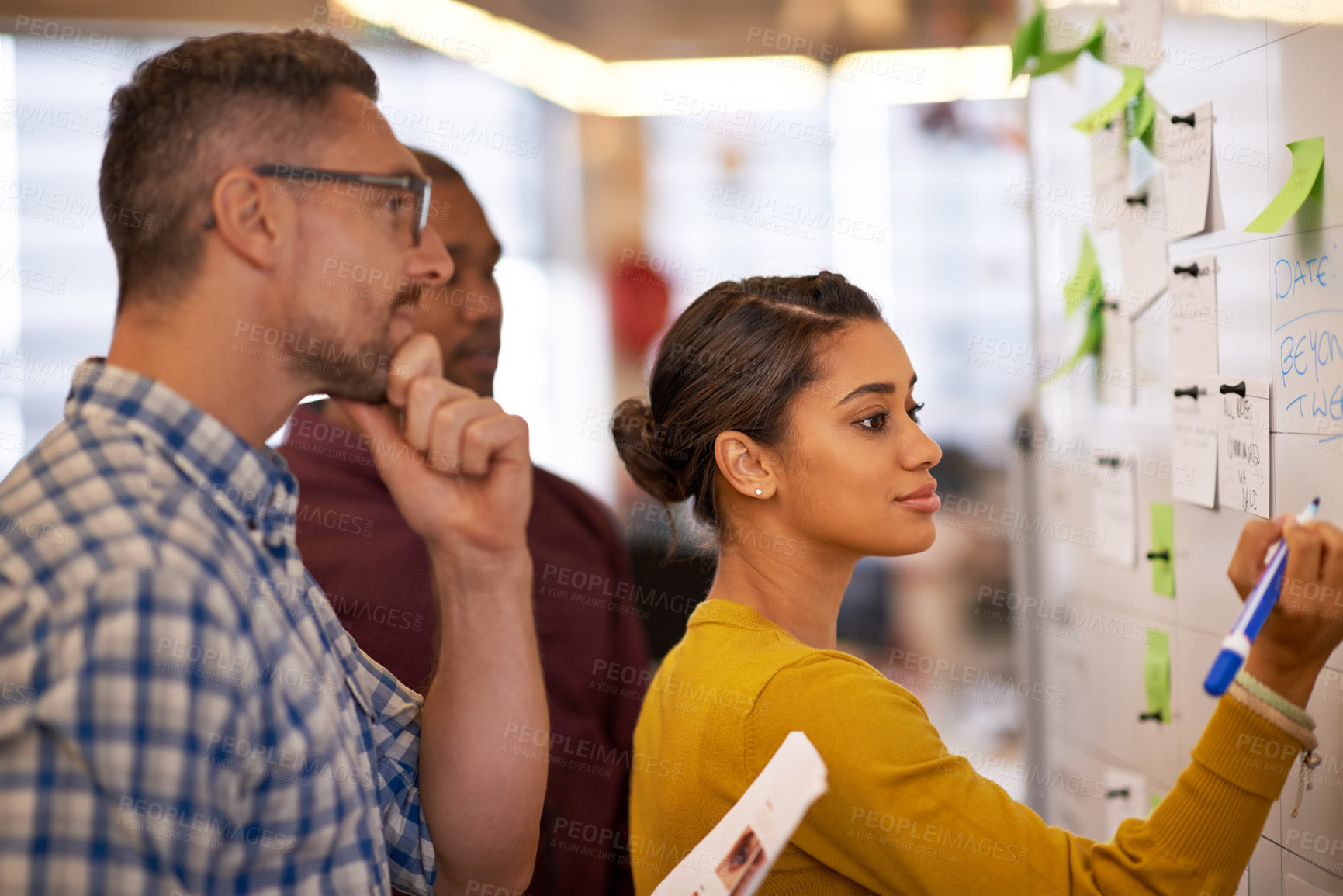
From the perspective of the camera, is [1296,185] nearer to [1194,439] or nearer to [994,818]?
[1194,439]

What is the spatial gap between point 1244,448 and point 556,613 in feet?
3.39

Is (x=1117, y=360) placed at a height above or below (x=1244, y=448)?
above

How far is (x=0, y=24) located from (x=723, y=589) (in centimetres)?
282

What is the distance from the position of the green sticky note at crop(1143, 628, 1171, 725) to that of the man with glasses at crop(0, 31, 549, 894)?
3.19 feet

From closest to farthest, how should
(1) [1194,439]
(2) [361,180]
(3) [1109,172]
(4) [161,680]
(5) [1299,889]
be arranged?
(4) [161,680] → (2) [361,180] → (5) [1299,889] → (1) [1194,439] → (3) [1109,172]

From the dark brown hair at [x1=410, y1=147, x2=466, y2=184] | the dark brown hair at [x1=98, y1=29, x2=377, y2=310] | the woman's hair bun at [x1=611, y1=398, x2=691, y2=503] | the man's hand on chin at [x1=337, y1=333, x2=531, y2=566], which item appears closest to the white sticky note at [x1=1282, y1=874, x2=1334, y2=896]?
the woman's hair bun at [x1=611, y1=398, x2=691, y2=503]

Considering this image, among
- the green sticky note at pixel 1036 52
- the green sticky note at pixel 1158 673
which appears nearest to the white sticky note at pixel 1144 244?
the green sticky note at pixel 1036 52

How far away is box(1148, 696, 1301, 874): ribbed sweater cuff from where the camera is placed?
0.93 meters

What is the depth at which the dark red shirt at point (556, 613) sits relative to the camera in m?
1.53

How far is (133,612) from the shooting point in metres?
0.69

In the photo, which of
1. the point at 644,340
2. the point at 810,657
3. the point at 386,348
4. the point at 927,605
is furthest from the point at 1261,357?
the point at 644,340

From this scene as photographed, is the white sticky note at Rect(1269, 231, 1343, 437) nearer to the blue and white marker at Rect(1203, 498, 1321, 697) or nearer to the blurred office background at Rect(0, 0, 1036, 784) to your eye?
the blue and white marker at Rect(1203, 498, 1321, 697)

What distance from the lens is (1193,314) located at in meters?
1.37

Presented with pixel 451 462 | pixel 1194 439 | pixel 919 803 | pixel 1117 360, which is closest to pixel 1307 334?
pixel 1194 439
